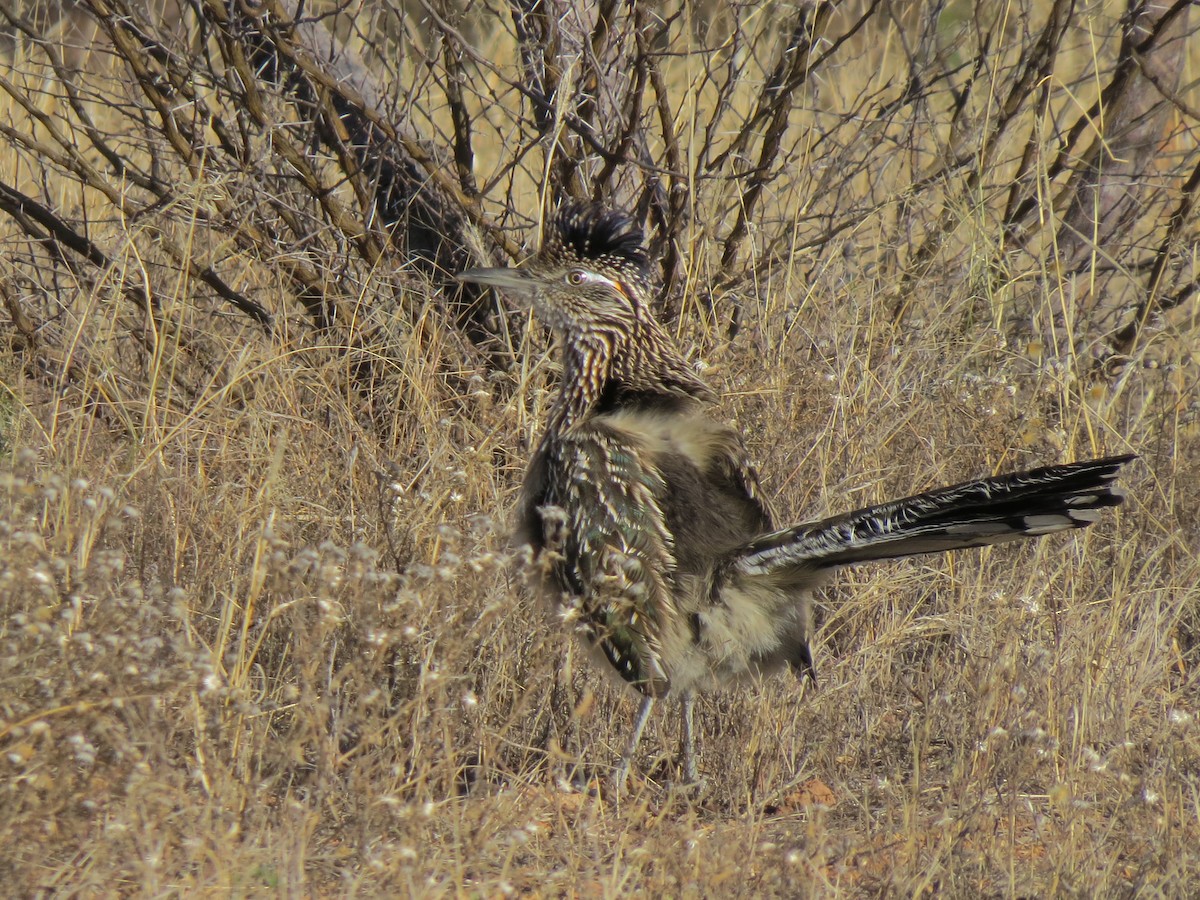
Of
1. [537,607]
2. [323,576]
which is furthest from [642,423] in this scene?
[323,576]

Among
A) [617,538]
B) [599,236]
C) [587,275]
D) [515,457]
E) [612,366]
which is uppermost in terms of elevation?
[599,236]

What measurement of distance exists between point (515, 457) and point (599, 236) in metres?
0.98

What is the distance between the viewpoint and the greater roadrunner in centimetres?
414

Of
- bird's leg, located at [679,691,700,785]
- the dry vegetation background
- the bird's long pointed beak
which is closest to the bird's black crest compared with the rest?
the bird's long pointed beak

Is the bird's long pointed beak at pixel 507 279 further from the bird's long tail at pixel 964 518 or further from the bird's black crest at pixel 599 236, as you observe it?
the bird's long tail at pixel 964 518

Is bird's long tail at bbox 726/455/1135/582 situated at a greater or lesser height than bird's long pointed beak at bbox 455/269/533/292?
lesser

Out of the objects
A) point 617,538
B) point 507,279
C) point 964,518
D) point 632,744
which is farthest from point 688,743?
point 507,279

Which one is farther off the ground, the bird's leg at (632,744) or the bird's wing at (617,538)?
the bird's wing at (617,538)

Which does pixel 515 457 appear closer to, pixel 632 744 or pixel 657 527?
pixel 657 527

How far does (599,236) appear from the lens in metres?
5.03

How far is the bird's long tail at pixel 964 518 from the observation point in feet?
12.0

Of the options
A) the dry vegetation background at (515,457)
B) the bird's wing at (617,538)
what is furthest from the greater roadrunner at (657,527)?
the dry vegetation background at (515,457)

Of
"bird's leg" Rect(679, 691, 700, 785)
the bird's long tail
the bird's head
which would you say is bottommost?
"bird's leg" Rect(679, 691, 700, 785)

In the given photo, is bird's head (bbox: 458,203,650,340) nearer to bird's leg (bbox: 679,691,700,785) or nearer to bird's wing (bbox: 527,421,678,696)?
bird's wing (bbox: 527,421,678,696)
